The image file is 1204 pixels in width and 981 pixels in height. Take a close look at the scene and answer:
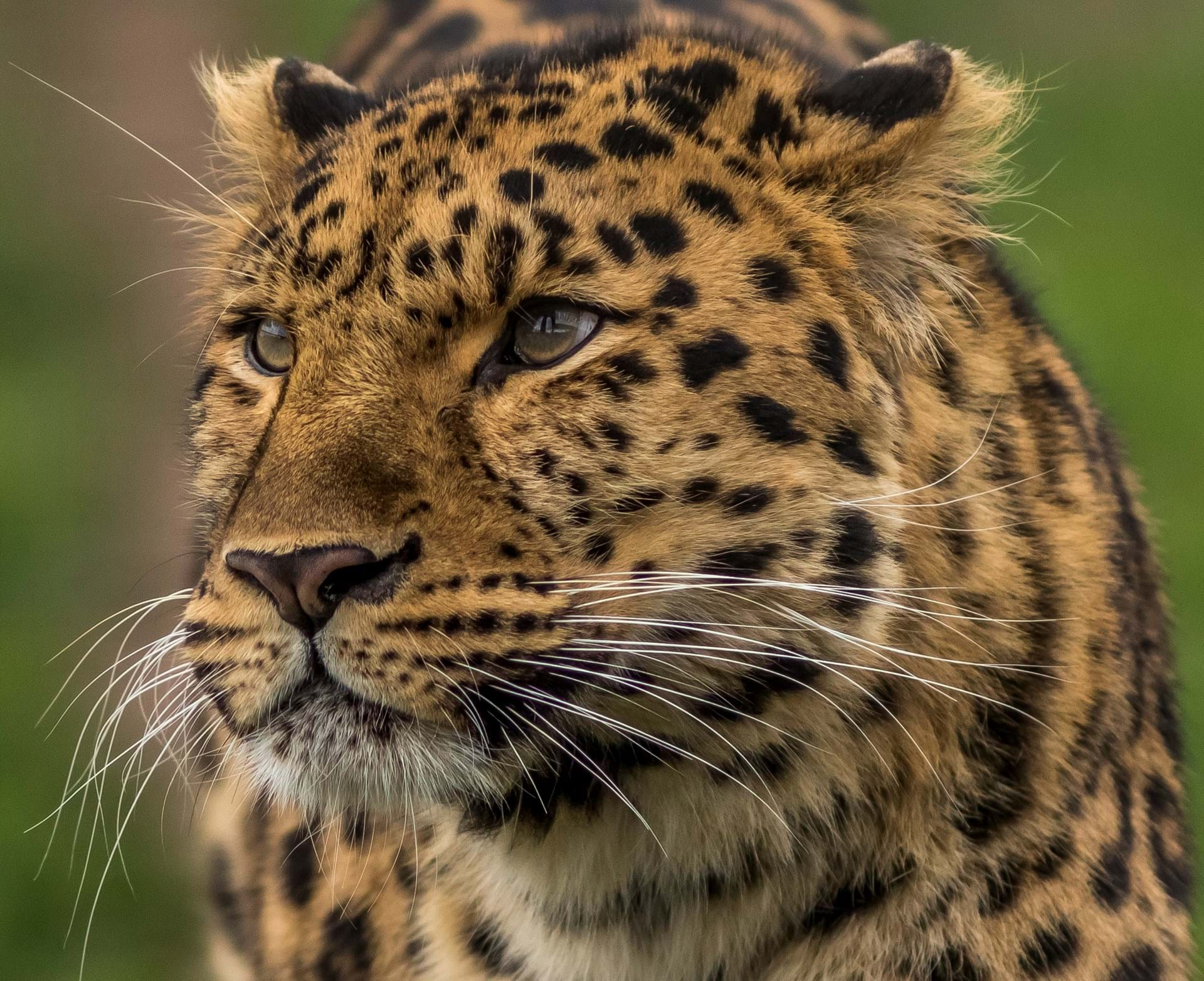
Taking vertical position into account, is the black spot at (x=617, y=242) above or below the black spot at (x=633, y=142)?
below

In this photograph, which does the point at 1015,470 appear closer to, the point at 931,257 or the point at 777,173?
the point at 931,257

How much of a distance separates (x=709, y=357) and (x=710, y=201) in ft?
1.26

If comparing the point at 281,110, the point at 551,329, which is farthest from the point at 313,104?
the point at 551,329

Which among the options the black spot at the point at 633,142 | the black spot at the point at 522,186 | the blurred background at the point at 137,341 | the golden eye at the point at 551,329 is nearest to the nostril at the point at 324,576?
the golden eye at the point at 551,329

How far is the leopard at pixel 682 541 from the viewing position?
3625mm

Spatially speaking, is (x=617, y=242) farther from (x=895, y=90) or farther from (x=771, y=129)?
(x=895, y=90)

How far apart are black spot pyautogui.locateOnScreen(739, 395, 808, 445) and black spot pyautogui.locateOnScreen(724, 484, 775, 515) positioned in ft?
0.36

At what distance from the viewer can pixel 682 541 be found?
3.68m

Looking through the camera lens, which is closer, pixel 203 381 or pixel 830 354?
pixel 830 354

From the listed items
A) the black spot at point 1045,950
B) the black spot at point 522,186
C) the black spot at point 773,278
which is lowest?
the black spot at point 1045,950

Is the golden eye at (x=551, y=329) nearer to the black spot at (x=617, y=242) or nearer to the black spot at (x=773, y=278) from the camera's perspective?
the black spot at (x=617, y=242)

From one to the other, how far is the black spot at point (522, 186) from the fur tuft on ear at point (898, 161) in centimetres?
58

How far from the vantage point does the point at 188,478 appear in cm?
452

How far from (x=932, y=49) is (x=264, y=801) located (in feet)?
8.52
